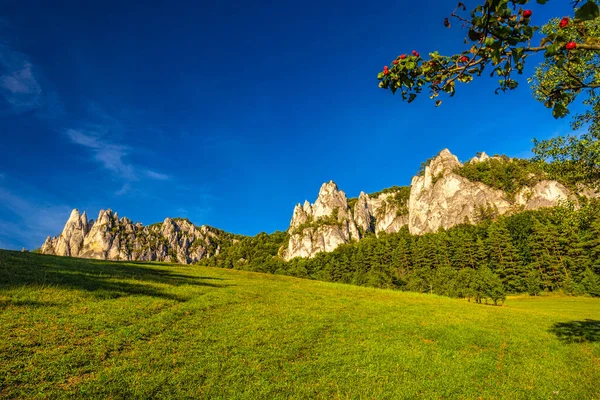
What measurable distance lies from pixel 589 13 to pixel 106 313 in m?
21.1

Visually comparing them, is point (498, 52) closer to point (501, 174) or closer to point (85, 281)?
point (85, 281)

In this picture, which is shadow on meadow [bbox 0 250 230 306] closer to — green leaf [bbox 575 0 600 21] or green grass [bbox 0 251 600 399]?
green grass [bbox 0 251 600 399]

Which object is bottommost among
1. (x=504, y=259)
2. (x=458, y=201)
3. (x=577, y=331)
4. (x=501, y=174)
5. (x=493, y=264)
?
(x=577, y=331)

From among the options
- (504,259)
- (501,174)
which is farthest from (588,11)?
(501,174)

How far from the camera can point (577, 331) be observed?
83.3ft

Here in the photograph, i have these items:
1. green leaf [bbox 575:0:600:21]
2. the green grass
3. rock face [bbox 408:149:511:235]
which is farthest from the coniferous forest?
green leaf [bbox 575:0:600:21]

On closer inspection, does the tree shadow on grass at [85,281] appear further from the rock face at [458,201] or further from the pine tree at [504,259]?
the rock face at [458,201]

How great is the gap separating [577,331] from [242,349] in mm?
29196

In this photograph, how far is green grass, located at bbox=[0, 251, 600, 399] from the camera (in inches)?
426

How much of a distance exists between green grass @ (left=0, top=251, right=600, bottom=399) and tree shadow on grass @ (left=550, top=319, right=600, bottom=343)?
0.77ft

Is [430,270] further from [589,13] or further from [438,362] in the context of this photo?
[589,13]

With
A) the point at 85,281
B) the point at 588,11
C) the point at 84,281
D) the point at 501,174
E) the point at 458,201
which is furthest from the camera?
the point at 458,201

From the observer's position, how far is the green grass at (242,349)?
10812 mm

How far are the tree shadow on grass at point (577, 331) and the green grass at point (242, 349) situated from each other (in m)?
0.23
